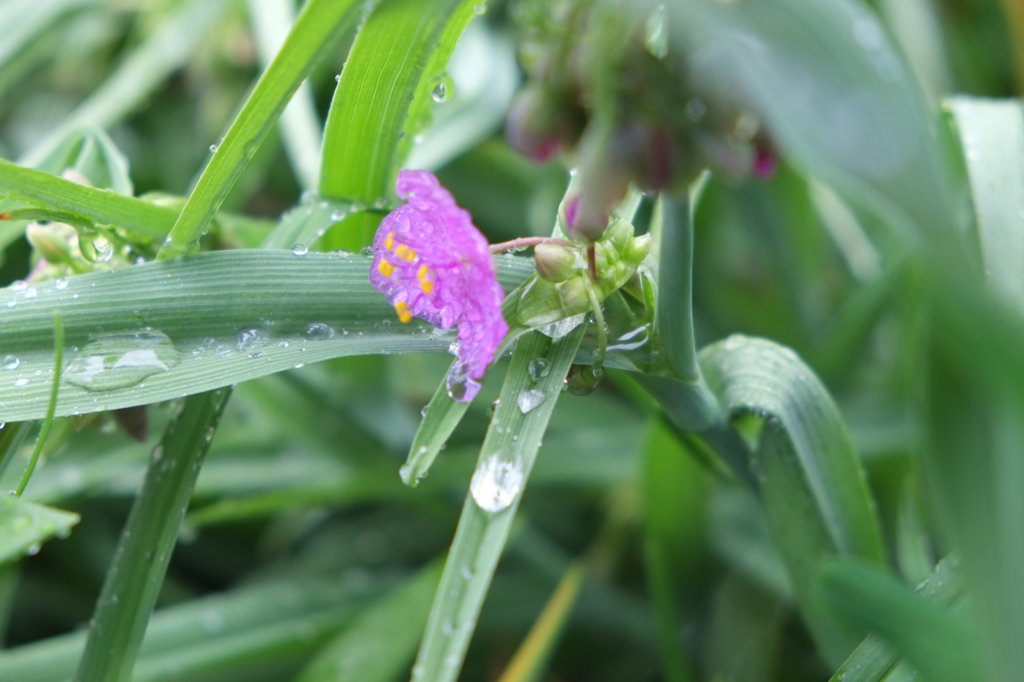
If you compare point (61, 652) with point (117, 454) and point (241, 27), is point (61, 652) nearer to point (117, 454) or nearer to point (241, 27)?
point (117, 454)

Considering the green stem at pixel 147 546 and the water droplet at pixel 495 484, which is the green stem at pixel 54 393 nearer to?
the green stem at pixel 147 546

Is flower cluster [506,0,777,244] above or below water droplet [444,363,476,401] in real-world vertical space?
above

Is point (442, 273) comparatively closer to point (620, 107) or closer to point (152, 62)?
point (620, 107)

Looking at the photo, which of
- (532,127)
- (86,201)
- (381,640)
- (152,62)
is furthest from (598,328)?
(152,62)

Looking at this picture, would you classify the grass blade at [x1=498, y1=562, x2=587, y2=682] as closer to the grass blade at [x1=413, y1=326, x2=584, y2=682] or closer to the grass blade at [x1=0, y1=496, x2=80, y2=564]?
the grass blade at [x1=413, y1=326, x2=584, y2=682]

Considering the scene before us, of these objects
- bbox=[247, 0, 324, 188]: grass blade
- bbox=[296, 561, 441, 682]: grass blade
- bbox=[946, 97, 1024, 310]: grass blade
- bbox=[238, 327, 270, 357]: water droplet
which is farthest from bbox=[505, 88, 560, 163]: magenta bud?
bbox=[296, 561, 441, 682]: grass blade
